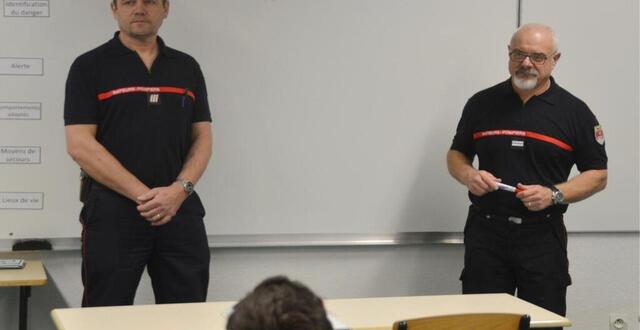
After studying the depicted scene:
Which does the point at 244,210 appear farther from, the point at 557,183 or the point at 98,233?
the point at 557,183

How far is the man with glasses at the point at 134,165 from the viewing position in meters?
3.34

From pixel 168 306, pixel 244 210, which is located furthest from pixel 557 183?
pixel 168 306

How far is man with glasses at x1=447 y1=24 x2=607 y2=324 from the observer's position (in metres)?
3.74

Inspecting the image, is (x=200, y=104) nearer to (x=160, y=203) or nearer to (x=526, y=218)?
(x=160, y=203)

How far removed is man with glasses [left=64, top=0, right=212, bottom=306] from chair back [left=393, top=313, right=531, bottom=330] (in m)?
1.32

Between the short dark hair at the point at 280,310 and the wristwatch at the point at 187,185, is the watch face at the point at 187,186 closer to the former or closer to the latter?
the wristwatch at the point at 187,185

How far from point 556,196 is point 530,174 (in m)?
0.15

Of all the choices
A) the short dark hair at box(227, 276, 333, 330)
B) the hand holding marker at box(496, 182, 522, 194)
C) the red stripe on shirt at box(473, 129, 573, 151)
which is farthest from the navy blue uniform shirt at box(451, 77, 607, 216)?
the short dark hair at box(227, 276, 333, 330)

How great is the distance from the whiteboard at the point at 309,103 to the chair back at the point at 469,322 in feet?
6.03

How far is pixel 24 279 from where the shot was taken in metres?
3.49

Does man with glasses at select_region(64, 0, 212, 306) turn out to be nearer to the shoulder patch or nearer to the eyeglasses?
the eyeglasses

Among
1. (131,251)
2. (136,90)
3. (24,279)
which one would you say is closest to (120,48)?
(136,90)

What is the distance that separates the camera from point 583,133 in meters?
3.79

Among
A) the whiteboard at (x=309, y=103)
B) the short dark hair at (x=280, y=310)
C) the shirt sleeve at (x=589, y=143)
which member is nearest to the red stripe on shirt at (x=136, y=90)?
the whiteboard at (x=309, y=103)
